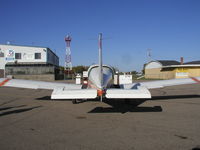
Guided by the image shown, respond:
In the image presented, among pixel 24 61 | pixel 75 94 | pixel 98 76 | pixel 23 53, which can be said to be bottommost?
pixel 75 94

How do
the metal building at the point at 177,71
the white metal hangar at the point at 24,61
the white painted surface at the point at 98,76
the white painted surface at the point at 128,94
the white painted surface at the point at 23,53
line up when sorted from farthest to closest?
the white painted surface at the point at 23,53 < the white metal hangar at the point at 24,61 < the metal building at the point at 177,71 < the white painted surface at the point at 98,76 < the white painted surface at the point at 128,94

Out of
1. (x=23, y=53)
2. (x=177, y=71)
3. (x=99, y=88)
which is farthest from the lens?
(x=23, y=53)

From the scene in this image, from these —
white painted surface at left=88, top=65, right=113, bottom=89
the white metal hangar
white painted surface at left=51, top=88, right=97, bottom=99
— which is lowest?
white painted surface at left=51, top=88, right=97, bottom=99

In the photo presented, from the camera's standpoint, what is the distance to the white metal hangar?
4216 cm

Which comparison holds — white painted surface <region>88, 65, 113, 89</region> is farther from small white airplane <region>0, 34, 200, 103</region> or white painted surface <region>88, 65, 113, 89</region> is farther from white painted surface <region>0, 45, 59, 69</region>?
white painted surface <region>0, 45, 59, 69</region>

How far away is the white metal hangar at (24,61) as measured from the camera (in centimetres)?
4216

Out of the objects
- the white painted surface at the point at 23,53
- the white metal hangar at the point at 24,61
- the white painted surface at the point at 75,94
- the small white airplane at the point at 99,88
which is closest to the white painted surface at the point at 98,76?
the small white airplane at the point at 99,88

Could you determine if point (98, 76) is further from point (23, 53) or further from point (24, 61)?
point (24, 61)

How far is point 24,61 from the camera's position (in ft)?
146

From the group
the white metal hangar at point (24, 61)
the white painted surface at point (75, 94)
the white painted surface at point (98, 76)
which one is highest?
the white metal hangar at point (24, 61)

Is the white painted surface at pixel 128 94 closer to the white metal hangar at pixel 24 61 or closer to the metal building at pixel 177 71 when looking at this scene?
the metal building at pixel 177 71

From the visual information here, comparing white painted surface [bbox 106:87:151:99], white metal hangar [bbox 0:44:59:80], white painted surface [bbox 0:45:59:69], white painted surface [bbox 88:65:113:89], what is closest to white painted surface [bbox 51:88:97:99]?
white painted surface [bbox 106:87:151:99]

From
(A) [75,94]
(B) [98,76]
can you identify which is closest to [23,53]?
(B) [98,76]

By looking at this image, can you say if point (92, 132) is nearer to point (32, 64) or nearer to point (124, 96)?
point (124, 96)
